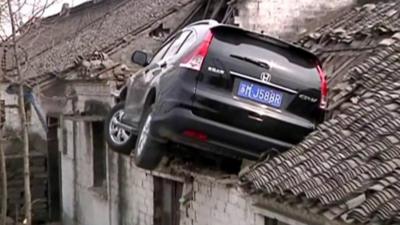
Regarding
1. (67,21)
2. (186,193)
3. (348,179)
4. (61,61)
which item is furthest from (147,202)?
(67,21)

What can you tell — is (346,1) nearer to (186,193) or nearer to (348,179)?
(186,193)

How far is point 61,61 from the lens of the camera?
1717cm

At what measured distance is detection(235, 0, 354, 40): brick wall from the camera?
35.3ft

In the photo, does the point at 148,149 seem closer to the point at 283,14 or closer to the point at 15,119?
the point at 283,14

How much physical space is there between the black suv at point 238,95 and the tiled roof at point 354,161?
29cm

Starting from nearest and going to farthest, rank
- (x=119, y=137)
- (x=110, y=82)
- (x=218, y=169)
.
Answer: (x=218, y=169)
(x=119, y=137)
(x=110, y=82)

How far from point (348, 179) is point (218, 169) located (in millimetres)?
2946

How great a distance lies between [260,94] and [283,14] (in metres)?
4.49

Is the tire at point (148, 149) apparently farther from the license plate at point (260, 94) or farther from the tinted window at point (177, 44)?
the license plate at point (260, 94)

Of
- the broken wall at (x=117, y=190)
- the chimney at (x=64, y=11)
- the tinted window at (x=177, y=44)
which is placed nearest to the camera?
the tinted window at (x=177, y=44)

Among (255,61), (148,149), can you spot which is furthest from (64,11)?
(255,61)

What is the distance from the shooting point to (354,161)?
579cm

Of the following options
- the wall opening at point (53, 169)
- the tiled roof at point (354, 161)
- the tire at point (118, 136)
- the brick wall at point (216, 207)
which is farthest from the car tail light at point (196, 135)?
the wall opening at point (53, 169)

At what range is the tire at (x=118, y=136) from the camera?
10.1m
